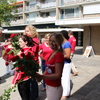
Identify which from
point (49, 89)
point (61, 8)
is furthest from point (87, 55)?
point (61, 8)

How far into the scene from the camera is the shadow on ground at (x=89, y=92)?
4.07 metres

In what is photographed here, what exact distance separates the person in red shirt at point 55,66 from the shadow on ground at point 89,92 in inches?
70.6

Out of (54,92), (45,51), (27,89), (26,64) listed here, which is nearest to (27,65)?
(26,64)

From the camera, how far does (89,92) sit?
14.5 feet

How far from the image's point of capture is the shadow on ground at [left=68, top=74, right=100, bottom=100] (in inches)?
160

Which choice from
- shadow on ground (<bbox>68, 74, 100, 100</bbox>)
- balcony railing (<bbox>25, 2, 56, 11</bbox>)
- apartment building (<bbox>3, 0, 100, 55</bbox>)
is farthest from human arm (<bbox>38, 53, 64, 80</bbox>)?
balcony railing (<bbox>25, 2, 56, 11</bbox>)

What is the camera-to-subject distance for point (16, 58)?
5.47ft

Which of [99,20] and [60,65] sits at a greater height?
[99,20]

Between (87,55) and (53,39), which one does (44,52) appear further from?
(87,55)

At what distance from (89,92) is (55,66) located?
276cm

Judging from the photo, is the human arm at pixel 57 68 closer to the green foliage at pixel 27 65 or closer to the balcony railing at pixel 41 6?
the green foliage at pixel 27 65

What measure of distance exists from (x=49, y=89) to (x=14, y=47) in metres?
0.91

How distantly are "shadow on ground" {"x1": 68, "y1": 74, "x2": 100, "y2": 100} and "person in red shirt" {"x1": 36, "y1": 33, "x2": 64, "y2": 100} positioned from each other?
70.6 inches

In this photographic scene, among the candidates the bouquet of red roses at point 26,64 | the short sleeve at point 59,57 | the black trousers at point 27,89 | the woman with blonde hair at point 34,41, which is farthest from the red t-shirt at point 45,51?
the bouquet of red roses at point 26,64
